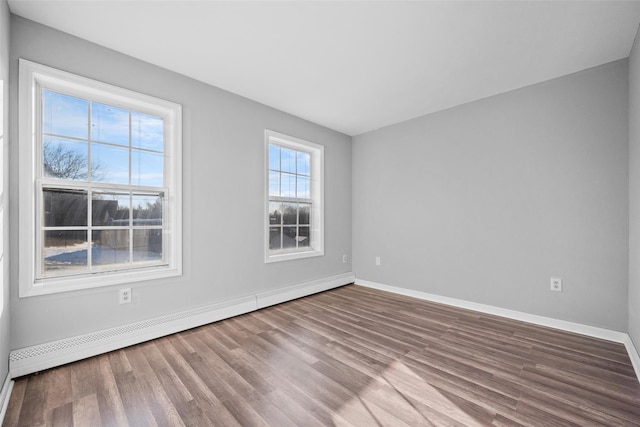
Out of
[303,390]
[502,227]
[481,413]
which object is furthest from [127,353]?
[502,227]

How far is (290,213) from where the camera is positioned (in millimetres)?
4012

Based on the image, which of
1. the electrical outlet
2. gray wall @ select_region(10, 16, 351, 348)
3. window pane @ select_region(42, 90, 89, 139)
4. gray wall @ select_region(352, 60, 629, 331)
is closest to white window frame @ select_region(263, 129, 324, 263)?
gray wall @ select_region(10, 16, 351, 348)

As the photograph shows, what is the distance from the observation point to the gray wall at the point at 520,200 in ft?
8.33

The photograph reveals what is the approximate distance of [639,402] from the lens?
166 cm

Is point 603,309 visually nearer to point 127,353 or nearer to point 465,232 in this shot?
point 465,232

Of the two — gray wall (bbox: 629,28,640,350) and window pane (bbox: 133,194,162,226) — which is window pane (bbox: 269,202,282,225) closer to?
window pane (bbox: 133,194,162,226)

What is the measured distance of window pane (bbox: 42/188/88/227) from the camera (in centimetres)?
214

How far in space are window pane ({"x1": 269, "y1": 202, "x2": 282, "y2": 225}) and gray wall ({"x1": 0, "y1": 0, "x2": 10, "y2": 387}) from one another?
7.69 ft

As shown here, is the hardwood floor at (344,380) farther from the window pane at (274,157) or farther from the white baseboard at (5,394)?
the window pane at (274,157)

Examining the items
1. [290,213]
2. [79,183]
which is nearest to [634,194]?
[290,213]

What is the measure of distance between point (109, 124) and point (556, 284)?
451 cm

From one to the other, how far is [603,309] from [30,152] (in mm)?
4899

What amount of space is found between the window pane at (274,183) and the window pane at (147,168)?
131 cm

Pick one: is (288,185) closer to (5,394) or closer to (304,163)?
(304,163)
